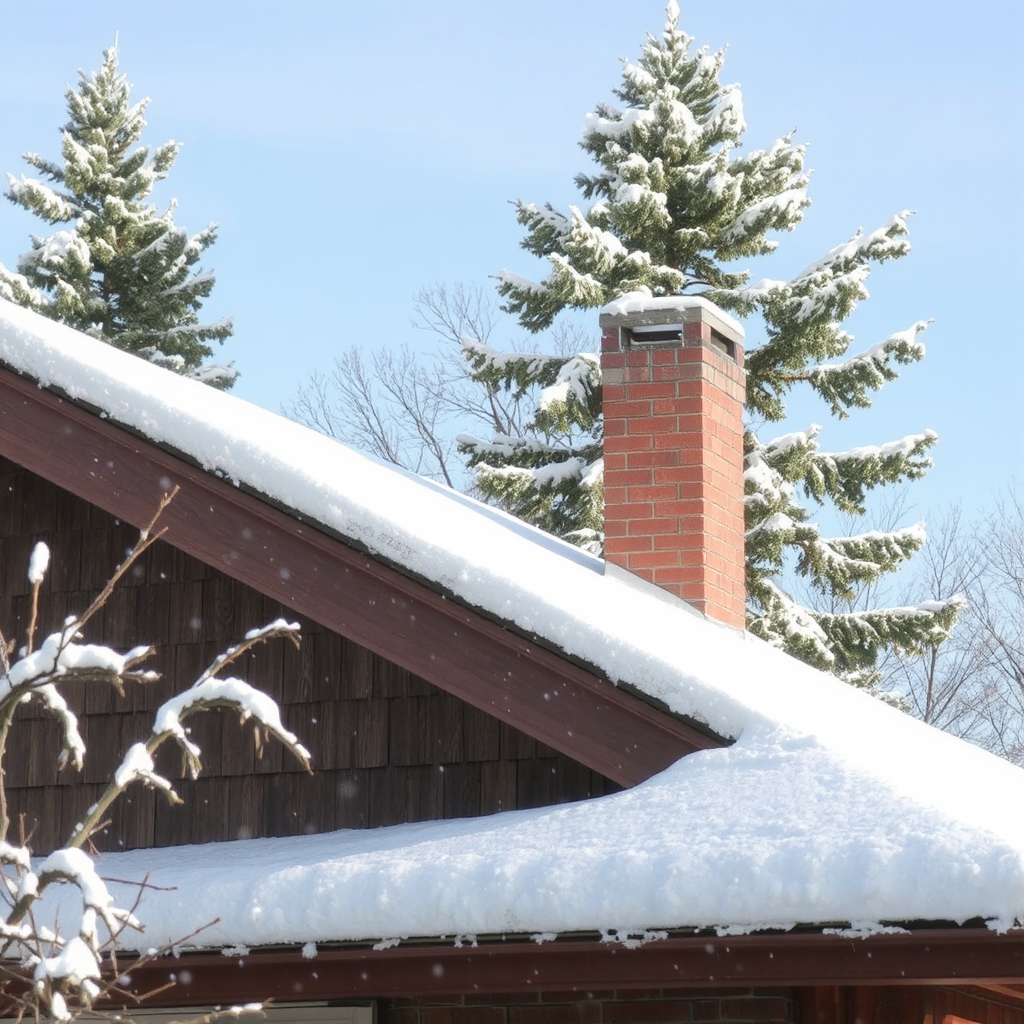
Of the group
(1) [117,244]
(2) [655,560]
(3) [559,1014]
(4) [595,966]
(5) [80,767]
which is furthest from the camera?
(1) [117,244]

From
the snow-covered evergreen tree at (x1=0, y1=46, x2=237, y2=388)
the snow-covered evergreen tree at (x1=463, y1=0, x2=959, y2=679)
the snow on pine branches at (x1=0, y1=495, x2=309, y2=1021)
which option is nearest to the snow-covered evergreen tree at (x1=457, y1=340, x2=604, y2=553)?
the snow-covered evergreen tree at (x1=463, y1=0, x2=959, y2=679)

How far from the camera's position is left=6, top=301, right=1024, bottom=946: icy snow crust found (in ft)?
12.7

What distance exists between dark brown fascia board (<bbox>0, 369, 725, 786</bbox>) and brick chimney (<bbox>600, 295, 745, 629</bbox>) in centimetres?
215

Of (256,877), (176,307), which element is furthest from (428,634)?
(176,307)

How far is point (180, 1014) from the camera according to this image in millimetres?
5305

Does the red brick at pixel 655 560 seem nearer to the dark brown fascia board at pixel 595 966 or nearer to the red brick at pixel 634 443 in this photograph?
the red brick at pixel 634 443

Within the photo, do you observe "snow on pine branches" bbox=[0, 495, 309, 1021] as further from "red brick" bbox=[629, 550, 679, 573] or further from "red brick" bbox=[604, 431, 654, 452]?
"red brick" bbox=[604, 431, 654, 452]

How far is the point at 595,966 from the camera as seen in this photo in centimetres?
422

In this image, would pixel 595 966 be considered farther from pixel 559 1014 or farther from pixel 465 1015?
pixel 465 1015

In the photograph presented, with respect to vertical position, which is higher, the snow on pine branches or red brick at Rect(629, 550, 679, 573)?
red brick at Rect(629, 550, 679, 573)

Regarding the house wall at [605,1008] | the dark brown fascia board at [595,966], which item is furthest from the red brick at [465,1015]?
the dark brown fascia board at [595,966]

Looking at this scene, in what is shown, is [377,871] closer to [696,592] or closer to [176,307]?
[696,592]

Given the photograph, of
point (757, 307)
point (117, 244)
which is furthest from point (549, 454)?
point (117, 244)

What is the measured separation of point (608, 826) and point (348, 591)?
4.28ft
